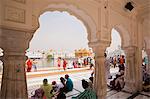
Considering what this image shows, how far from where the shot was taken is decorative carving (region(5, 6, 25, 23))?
2203mm

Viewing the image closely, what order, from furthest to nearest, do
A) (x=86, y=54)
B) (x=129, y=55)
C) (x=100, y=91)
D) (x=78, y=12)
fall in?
1. (x=86, y=54)
2. (x=129, y=55)
3. (x=100, y=91)
4. (x=78, y=12)

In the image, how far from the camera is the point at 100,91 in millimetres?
3709

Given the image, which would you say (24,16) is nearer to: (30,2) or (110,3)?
(30,2)

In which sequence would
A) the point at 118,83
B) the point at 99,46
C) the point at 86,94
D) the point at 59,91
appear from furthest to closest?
the point at 118,83 → the point at 59,91 → the point at 99,46 → the point at 86,94

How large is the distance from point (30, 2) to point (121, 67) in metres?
5.00

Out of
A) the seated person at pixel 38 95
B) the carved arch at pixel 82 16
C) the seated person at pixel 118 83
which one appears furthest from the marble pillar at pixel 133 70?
the seated person at pixel 38 95

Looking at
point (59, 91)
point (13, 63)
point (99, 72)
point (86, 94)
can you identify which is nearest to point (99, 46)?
point (99, 72)

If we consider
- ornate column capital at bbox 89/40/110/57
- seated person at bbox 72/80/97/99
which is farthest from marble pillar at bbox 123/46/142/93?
seated person at bbox 72/80/97/99

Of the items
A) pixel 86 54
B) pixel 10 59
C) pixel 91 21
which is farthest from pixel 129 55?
pixel 86 54

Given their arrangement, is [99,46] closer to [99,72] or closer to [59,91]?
[99,72]

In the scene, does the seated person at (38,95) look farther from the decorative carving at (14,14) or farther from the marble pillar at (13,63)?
the decorative carving at (14,14)

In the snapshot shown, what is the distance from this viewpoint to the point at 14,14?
228 cm

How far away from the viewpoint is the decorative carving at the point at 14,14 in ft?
7.23

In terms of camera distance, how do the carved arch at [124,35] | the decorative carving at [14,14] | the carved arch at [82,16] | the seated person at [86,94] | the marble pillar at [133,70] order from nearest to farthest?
the decorative carving at [14,14]
the seated person at [86,94]
the carved arch at [82,16]
the carved arch at [124,35]
the marble pillar at [133,70]
